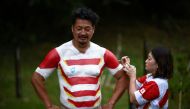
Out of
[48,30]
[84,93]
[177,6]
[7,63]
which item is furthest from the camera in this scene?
[177,6]

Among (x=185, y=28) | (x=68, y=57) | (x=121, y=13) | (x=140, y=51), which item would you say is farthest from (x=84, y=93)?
(x=121, y=13)

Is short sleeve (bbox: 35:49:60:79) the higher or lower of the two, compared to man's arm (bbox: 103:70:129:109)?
higher

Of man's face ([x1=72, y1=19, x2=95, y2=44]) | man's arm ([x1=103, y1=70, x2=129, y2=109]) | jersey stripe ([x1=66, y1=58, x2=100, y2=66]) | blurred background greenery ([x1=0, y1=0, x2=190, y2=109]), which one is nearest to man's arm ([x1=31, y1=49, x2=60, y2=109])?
jersey stripe ([x1=66, y1=58, x2=100, y2=66])

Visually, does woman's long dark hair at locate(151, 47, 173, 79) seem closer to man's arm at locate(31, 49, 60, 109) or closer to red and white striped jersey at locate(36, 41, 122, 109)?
red and white striped jersey at locate(36, 41, 122, 109)

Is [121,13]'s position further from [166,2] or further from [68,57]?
[68,57]

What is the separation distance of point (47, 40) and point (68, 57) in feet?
31.8

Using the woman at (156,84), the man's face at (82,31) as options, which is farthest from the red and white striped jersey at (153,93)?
the man's face at (82,31)

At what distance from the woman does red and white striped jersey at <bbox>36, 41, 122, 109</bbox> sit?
0.34 metres

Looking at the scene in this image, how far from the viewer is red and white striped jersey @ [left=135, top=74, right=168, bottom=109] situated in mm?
4684

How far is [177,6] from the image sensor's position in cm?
1672

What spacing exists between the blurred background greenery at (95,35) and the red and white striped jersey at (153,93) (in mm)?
5527

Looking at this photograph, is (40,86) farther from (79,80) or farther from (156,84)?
(156,84)

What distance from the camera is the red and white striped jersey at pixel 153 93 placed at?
4.68 m

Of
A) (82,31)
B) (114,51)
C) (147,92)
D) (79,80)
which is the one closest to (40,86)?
(79,80)
